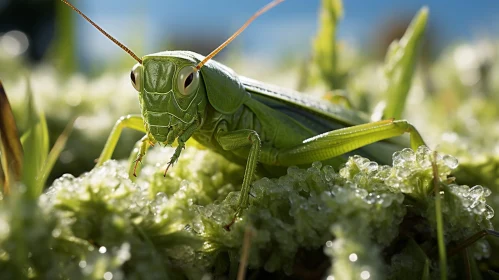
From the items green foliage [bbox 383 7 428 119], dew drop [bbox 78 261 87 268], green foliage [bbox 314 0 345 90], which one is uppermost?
green foliage [bbox 314 0 345 90]

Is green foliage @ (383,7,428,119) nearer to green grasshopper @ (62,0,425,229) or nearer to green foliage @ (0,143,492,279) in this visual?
green grasshopper @ (62,0,425,229)

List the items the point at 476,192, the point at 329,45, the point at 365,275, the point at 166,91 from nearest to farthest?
the point at 365,275
the point at 476,192
the point at 166,91
the point at 329,45

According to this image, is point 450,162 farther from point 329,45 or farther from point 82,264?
point 329,45

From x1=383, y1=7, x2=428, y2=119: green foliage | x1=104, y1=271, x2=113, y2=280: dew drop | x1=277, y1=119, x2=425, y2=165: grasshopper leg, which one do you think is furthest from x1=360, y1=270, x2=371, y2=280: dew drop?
x1=383, y1=7, x2=428, y2=119: green foliage

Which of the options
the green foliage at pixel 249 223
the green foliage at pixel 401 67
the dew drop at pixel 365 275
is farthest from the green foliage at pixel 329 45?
the dew drop at pixel 365 275

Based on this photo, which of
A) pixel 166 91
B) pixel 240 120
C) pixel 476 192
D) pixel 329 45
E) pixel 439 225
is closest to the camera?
pixel 439 225

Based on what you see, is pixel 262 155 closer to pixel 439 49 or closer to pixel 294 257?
pixel 294 257

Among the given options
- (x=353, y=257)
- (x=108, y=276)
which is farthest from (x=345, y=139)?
(x=108, y=276)
